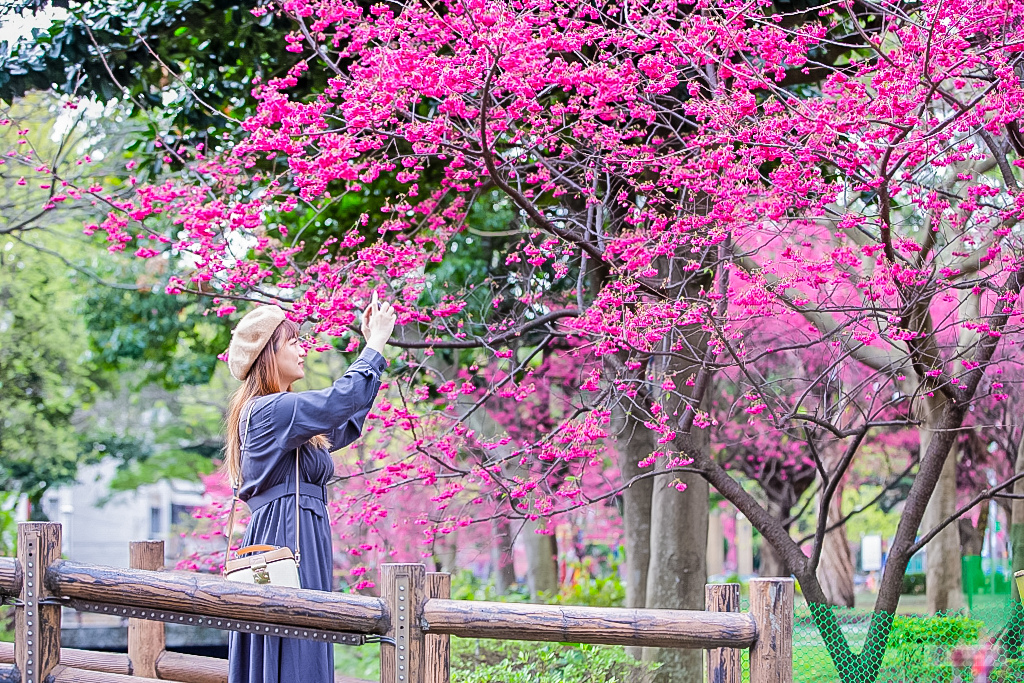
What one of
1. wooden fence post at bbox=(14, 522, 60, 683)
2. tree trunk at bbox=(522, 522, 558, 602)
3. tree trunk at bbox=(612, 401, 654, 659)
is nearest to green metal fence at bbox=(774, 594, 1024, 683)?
tree trunk at bbox=(612, 401, 654, 659)

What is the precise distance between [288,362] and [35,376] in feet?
48.8

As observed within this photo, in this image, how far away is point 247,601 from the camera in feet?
9.83

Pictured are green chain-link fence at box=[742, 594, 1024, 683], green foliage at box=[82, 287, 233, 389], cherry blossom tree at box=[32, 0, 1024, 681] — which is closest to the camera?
cherry blossom tree at box=[32, 0, 1024, 681]

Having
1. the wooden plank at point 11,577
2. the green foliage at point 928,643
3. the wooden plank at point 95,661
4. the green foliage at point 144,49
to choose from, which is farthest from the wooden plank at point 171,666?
the green foliage at point 144,49

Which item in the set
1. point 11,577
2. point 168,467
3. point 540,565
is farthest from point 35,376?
point 11,577

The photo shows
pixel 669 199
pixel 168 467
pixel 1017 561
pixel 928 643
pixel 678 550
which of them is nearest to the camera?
pixel 669 199

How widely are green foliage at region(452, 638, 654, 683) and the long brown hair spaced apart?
3.19 m

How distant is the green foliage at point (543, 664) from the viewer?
624 centimetres

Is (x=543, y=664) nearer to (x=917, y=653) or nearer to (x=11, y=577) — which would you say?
(x=917, y=653)

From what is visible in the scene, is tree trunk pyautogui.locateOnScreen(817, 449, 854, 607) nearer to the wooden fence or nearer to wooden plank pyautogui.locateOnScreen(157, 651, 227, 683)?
wooden plank pyautogui.locateOnScreen(157, 651, 227, 683)

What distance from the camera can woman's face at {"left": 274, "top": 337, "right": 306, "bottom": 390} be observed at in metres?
3.32

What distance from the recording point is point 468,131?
5.56 meters

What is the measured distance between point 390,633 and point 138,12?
20.3 ft

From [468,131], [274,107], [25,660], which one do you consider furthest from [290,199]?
[25,660]
